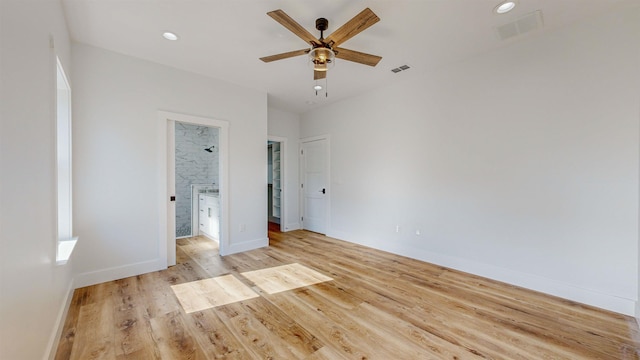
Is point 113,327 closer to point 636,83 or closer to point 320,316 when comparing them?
point 320,316

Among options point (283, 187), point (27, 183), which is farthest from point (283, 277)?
point (283, 187)

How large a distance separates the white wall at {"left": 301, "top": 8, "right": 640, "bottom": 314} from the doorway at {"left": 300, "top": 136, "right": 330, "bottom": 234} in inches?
56.1

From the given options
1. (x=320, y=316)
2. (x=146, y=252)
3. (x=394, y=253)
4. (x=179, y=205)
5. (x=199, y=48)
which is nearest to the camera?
(x=320, y=316)

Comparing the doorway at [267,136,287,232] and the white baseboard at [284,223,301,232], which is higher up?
the doorway at [267,136,287,232]

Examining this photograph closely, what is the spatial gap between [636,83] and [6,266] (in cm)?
450

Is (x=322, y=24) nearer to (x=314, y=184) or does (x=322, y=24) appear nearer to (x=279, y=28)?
(x=279, y=28)

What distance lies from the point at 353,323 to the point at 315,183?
12.0 ft

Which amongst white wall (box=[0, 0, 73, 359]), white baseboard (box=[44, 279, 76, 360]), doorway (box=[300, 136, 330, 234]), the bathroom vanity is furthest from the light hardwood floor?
doorway (box=[300, 136, 330, 234])

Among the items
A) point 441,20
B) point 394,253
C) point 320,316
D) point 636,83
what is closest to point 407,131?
point 441,20

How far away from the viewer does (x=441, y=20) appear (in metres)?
2.45

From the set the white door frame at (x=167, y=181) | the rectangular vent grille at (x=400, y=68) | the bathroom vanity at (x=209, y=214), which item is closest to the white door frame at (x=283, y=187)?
Result: the bathroom vanity at (x=209, y=214)

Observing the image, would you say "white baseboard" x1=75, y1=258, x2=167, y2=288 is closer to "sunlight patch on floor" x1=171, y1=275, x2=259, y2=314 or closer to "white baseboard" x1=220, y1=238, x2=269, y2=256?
"sunlight patch on floor" x1=171, y1=275, x2=259, y2=314

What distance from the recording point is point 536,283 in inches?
107

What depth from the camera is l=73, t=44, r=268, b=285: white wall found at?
2820mm
